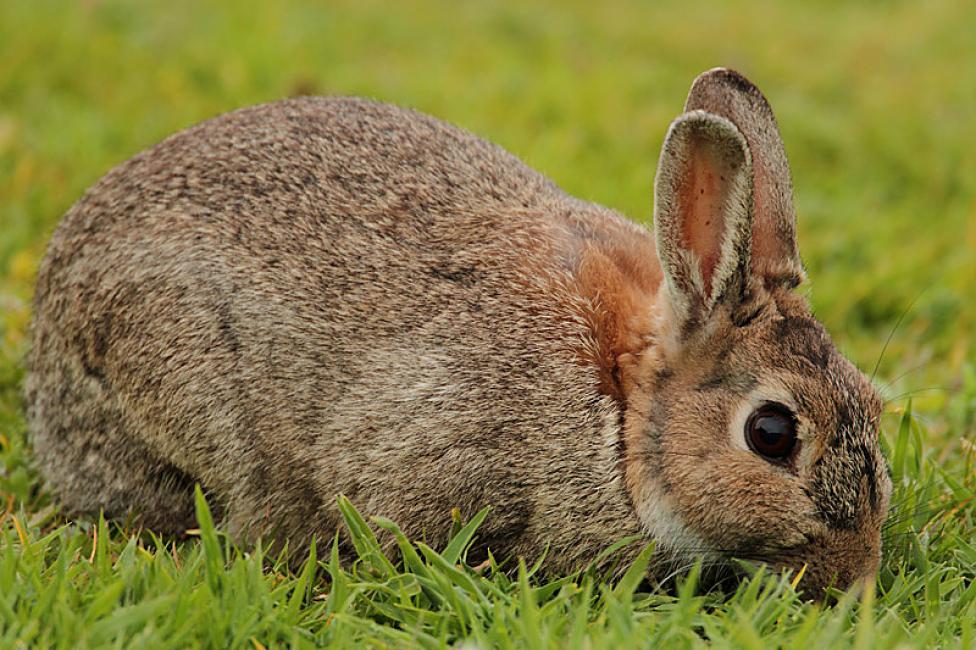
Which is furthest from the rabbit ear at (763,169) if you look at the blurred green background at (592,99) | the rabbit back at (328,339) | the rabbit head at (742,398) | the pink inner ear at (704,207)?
the blurred green background at (592,99)

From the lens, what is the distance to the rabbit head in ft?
11.9

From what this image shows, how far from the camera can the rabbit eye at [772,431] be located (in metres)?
3.66

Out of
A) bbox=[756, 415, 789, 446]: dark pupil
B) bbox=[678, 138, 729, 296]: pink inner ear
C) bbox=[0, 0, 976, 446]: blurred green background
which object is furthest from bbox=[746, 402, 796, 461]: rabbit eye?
bbox=[0, 0, 976, 446]: blurred green background

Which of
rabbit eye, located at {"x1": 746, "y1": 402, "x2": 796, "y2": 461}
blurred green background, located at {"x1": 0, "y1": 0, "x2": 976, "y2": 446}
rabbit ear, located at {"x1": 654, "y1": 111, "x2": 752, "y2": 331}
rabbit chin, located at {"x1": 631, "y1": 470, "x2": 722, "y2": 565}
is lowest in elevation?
rabbit chin, located at {"x1": 631, "y1": 470, "x2": 722, "y2": 565}

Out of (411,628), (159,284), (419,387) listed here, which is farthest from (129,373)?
(411,628)

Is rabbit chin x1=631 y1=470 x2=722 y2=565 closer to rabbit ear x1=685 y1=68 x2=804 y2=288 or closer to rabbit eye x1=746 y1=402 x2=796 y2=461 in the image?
rabbit eye x1=746 y1=402 x2=796 y2=461

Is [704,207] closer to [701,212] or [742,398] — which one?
[701,212]

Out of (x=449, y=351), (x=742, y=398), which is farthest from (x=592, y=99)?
(x=742, y=398)

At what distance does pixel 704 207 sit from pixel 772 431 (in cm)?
72

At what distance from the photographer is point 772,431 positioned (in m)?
3.68

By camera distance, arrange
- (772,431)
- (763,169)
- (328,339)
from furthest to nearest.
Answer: (328,339) < (763,169) < (772,431)

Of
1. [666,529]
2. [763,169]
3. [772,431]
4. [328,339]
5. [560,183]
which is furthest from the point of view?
[560,183]

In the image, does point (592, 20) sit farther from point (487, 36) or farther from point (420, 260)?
point (420, 260)

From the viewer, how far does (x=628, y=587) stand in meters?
3.58
